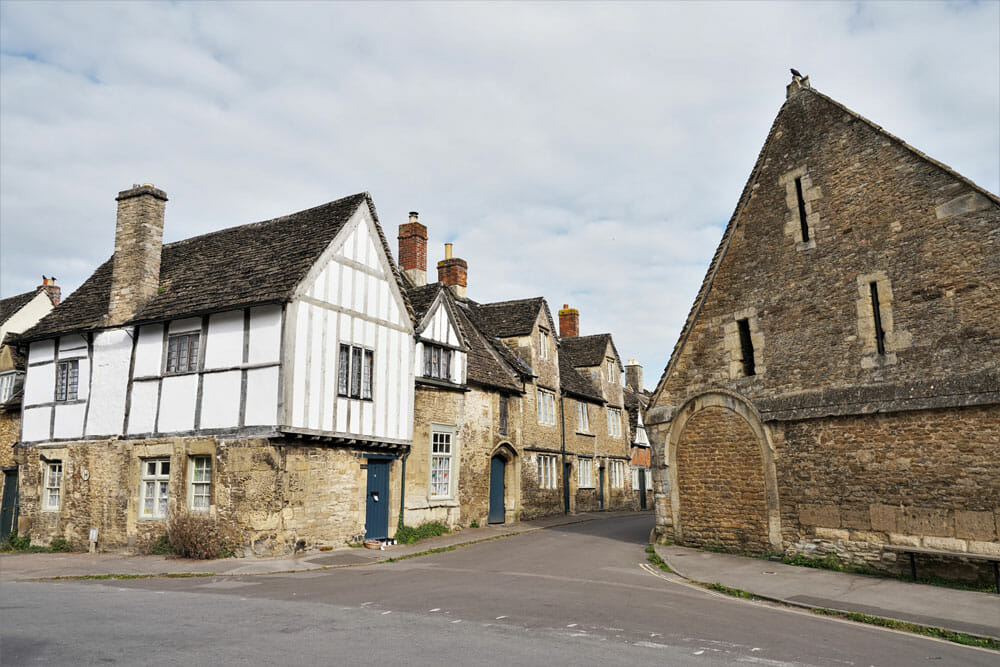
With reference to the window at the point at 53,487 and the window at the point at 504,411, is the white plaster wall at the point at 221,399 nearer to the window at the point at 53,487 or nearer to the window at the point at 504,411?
the window at the point at 53,487

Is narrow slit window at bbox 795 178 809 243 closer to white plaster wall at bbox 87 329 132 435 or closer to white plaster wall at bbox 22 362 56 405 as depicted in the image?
white plaster wall at bbox 87 329 132 435

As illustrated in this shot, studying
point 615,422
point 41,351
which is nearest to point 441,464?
point 41,351

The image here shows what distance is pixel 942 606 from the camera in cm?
966

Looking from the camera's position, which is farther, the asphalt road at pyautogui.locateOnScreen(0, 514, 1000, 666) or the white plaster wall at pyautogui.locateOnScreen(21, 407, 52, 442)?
the white plaster wall at pyautogui.locateOnScreen(21, 407, 52, 442)

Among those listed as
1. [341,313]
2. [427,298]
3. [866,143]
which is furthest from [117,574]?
[866,143]

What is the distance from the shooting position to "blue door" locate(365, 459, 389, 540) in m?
17.4

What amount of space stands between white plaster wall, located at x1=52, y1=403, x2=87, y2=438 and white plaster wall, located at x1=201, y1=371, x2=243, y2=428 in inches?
184

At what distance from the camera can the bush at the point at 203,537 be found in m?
14.6

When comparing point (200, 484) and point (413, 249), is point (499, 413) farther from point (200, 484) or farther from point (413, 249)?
point (200, 484)

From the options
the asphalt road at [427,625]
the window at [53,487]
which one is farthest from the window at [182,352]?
the asphalt road at [427,625]

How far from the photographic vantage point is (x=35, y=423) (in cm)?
1912

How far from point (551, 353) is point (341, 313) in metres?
12.7

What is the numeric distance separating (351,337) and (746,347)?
932 cm

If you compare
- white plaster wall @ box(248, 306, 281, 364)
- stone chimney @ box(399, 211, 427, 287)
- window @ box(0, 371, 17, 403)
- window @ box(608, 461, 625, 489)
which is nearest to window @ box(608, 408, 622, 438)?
window @ box(608, 461, 625, 489)
